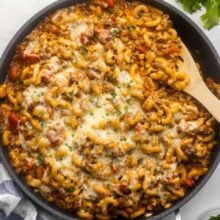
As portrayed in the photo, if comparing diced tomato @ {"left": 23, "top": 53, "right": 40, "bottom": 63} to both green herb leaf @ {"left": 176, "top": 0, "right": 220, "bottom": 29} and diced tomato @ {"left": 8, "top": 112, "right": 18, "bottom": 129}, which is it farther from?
green herb leaf @ {"left": 176, "top": 0, "right": 220, "bottom": 29}

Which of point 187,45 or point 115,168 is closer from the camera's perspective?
point 115,168

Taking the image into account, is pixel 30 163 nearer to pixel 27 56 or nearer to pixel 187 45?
pixel 27 56

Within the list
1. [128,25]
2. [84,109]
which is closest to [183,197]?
[84,109]

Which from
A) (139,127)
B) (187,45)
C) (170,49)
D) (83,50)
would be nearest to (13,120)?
(83,50)

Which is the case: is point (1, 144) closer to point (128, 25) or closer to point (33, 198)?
point (33, 198)

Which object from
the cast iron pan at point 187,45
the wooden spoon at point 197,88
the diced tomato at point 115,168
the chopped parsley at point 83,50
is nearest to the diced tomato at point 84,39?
the chopped parsley at point 83,50

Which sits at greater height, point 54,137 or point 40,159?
point 54,137

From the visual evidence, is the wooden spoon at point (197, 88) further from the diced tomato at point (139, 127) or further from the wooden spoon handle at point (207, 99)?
the diced tomato at point (139, 127)
